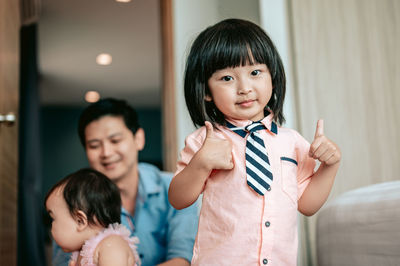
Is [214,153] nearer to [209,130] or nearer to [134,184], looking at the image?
[209,130]

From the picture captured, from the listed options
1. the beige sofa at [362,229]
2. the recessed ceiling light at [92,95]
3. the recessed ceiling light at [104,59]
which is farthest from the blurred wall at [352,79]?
the recessed ceiling light at [92,95]

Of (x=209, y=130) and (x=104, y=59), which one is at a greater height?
(x=104, y=59)

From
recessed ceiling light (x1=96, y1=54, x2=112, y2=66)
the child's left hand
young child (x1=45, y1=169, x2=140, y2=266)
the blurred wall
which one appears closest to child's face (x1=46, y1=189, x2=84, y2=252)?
young child (x1=45, y1=169, x2=140, y2=266)

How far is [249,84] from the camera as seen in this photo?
883mm

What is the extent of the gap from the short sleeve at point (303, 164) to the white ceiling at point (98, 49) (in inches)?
122

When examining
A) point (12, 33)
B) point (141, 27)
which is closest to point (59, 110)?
point (141, 27)

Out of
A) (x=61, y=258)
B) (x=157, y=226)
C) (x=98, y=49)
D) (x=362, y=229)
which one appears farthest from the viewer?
(x=98, y=49)

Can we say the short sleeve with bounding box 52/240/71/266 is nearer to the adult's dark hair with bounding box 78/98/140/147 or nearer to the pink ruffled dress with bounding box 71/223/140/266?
the pink ruffled dress with bounding box 71/223/140/266

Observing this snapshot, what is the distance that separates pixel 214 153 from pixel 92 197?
47 cm

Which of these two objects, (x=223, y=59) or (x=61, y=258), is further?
(x=61, y=258)

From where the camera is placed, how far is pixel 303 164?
94cm

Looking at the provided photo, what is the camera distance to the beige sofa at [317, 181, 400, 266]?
91 cm

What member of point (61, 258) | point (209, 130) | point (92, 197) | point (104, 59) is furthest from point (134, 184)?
point (104, 59)

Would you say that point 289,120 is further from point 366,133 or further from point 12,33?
point 12,33
